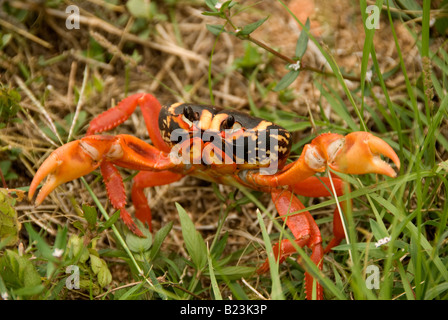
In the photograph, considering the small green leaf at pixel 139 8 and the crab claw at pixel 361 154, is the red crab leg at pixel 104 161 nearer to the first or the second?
the crab claw at pixel 361 154

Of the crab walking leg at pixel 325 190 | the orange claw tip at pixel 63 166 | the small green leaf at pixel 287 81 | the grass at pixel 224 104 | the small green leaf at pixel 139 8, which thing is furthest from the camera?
the small green leaf at pixel 139 8

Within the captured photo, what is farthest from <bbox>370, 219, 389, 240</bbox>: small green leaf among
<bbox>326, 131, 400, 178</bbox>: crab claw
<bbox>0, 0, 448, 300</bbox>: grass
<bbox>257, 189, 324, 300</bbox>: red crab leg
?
<bbox>257, 189, 324, 300</bbox>: red crab leg

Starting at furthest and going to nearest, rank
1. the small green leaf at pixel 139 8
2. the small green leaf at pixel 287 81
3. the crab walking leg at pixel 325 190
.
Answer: the small green leaf at pixel 139 8 → the small green leaf at pixel 287 81 → the crab walking leg at pixel 325 190

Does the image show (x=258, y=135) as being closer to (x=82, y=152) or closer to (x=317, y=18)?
(x=82, y=152)

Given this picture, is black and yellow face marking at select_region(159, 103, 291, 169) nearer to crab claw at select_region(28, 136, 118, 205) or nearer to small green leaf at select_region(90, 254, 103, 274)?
crab claw at select_region(28, 136, 118, 205)

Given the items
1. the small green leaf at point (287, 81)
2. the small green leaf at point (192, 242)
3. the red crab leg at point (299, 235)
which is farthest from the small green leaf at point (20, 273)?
the small green leaf at point (287, 81)
